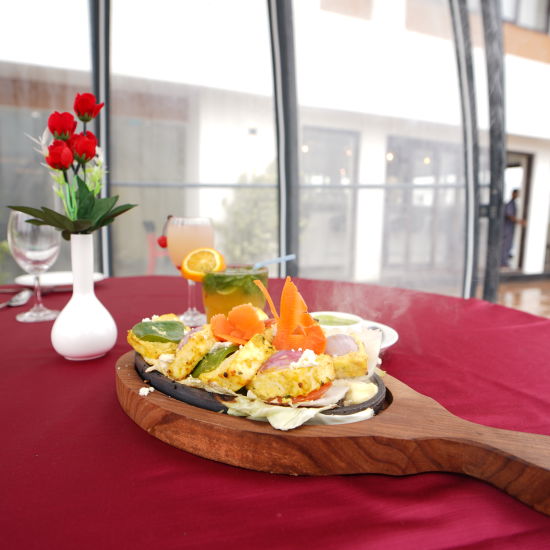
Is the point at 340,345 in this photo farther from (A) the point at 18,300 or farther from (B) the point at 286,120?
(B) the point at 286,120

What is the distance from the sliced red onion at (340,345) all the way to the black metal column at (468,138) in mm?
4730

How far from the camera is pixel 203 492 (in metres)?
0.46

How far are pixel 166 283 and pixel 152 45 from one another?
11.8 feet

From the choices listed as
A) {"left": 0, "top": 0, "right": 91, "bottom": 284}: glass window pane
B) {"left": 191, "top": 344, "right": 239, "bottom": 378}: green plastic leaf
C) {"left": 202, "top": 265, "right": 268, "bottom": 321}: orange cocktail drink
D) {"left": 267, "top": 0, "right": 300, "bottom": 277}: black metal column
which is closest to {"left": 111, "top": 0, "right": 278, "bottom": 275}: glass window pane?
{"left": 267, "top": 0, "right": 300, "bottom": 277}: black metal column

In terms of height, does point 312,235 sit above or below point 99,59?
below

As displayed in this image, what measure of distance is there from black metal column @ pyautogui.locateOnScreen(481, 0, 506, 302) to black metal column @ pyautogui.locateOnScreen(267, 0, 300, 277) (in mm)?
1851

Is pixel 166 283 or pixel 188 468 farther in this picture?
pixel 166 283

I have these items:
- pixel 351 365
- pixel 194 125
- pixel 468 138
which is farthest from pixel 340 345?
pixel 468 138

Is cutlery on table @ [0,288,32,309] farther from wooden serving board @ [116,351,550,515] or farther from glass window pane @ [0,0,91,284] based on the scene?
glass window pane @ [0,0,91,284]

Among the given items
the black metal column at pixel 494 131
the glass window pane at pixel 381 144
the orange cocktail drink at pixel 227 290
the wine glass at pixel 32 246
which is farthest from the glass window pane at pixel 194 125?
the orange cocktail drink at pixel 227 290

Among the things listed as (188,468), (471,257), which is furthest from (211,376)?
(471,257)

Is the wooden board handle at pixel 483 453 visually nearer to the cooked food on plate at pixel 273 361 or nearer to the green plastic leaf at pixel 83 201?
the cooked food on plate at pixel 273 361

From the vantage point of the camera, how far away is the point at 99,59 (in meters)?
4.07

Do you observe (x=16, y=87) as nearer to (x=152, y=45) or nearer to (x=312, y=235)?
(x=152, y=45)
